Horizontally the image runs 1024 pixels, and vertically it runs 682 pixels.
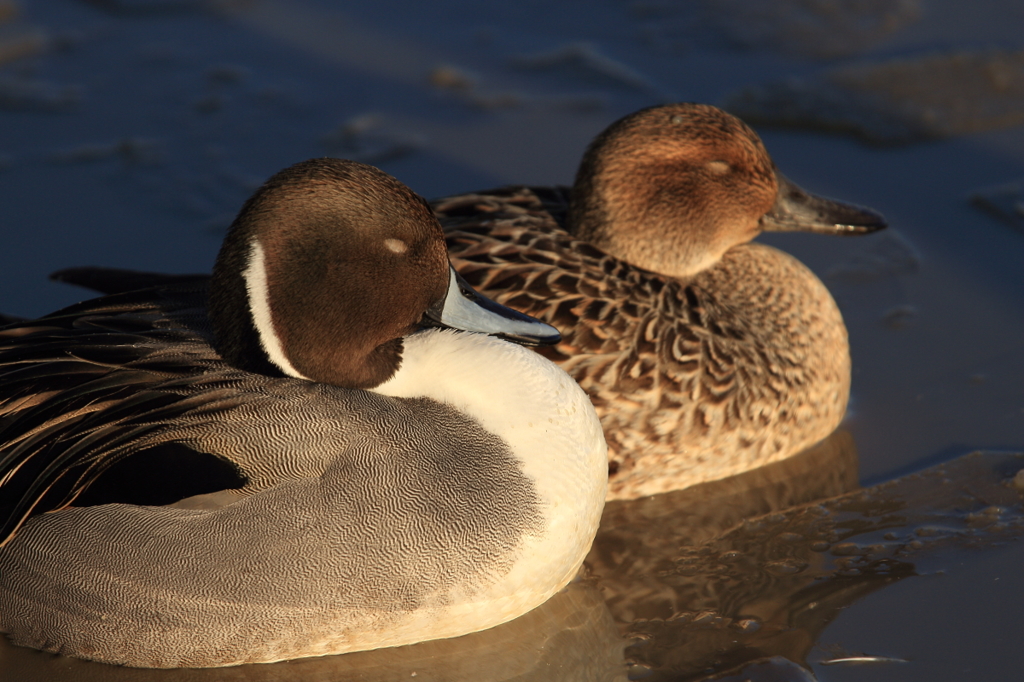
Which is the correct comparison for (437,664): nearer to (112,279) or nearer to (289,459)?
(289,459)

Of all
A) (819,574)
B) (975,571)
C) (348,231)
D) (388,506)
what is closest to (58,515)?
(388,506)

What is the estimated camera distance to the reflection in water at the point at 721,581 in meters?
3.24

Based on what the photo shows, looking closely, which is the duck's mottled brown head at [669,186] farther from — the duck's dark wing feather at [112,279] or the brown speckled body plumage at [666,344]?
the duck's dark wing feather at [112,279]

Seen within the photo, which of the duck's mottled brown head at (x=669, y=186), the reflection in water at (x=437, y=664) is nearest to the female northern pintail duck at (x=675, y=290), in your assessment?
the duck's mottled brown head at (x=669, y=186)

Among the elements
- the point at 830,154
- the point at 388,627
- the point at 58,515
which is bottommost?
the point at 388,627

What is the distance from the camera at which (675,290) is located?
3906mm

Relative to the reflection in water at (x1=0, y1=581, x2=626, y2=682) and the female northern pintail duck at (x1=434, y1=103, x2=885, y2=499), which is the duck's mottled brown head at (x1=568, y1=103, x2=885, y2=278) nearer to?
the female northern pintail duck at (x1=434, y1=103, x2=885, y2=499)

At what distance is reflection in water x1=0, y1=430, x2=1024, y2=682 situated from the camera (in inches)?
127

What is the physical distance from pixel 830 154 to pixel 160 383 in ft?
11.8

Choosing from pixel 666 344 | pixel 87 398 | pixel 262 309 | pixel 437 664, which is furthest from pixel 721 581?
pixel 87 398

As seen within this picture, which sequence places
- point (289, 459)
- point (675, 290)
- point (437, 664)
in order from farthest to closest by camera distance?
1. point (675, 290)
2. point (437, 664)
3. point (289, 459)

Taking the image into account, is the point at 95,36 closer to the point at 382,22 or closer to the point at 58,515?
the point at 382,22

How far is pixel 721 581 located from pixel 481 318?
1060mm

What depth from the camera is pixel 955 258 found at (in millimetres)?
4836
